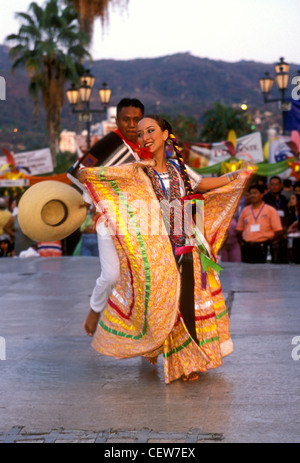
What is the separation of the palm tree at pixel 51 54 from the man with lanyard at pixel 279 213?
78.6ft

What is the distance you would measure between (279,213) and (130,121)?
279 inches

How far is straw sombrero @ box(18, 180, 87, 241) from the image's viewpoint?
5621 millimetres

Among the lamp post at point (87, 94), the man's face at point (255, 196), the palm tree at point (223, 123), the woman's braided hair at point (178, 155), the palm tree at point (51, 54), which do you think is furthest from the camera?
the palm tree at point (223, 123)

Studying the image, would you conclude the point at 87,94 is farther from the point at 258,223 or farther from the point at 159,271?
the point at 159,271

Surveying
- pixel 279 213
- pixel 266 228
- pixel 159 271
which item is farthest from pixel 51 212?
pixel 279 213

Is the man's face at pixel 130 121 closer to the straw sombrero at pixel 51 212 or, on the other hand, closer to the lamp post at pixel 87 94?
the straw sombrero at pixel 51 212

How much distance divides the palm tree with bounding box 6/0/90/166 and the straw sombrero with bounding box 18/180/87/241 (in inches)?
1194

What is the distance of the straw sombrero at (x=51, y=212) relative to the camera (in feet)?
18.4
